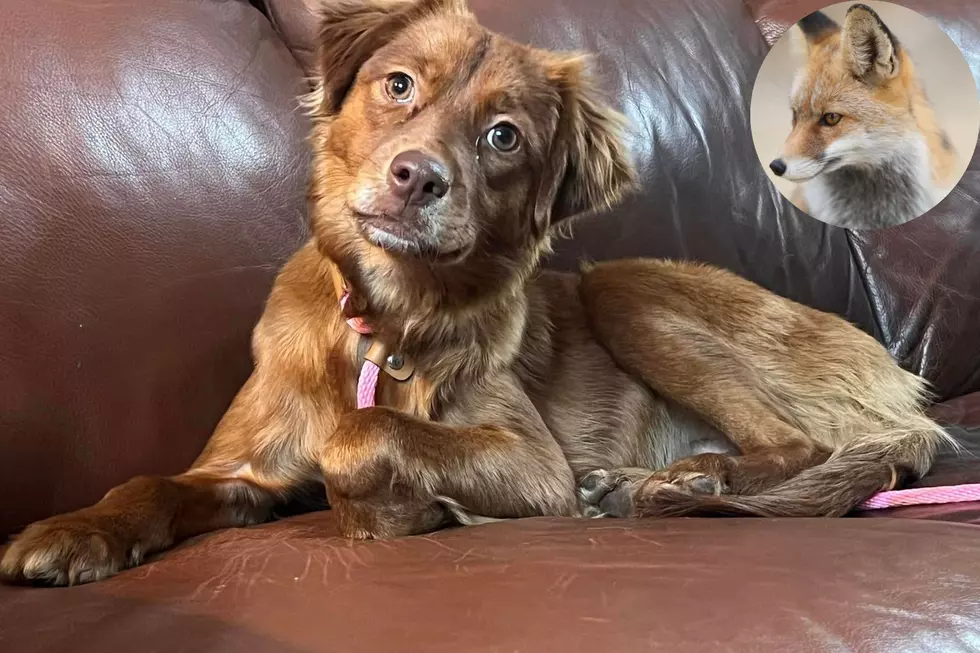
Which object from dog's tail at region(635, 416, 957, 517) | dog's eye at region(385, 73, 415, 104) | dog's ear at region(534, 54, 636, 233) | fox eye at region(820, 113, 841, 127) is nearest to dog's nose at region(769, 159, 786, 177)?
fox eye at region(820, 113, 841, 127)

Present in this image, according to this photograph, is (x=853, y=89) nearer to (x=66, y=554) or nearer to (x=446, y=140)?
(x=446, y=140)

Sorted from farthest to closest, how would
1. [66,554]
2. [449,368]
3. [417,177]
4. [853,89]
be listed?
[853,89] < [449,368] < [417,177] < [66,554]

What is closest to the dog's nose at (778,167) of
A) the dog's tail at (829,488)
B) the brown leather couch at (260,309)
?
the brown leather couch at (260,309)

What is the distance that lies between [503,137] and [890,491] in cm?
105

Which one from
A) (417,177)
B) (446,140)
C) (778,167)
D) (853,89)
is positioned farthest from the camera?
(853,89)

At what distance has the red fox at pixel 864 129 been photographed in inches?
A: 104

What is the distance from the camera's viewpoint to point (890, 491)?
Result: 176cm

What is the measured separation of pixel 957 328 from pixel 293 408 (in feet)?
6.26

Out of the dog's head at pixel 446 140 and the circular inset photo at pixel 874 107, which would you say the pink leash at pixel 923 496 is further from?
the circular inset photo at pixel 874 107

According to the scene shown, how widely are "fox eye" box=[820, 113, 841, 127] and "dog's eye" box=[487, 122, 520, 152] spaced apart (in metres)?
1.31

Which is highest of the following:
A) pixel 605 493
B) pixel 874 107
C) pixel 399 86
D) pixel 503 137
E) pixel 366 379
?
pixel 874 107

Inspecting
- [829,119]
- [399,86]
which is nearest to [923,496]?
[399,86]

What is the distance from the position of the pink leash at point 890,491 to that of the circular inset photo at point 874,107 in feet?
3.71

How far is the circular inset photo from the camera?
104 inches
